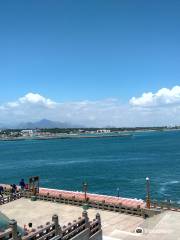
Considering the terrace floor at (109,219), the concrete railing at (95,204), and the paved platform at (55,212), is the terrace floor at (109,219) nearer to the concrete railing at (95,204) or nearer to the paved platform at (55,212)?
the paved platform at (55,212)

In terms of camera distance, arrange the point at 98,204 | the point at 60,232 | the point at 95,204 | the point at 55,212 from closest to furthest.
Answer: the point at 60,232 → the point at 55,212 → the point at 98,204 → the point at 95,204

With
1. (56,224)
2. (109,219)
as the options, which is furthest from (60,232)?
(109,219)

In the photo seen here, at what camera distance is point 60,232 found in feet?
60.9

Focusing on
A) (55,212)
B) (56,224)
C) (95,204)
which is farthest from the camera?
(95,204)

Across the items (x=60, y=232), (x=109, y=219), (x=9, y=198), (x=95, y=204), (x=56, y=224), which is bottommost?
(x=109, y=219)

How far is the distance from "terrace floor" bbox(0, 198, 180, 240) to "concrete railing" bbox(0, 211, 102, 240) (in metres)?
2.16

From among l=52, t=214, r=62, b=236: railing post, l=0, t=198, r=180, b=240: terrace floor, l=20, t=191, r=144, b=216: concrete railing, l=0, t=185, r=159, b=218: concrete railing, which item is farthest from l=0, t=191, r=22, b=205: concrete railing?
l=52, t=214, r=62, b=236: railing post

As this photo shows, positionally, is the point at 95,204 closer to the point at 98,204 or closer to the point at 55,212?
the point at 98,204

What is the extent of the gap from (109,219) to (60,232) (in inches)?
435

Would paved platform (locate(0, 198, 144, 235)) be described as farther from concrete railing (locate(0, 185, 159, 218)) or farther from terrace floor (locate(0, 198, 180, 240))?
concrete railing (locate(0, 185, 159, 218))

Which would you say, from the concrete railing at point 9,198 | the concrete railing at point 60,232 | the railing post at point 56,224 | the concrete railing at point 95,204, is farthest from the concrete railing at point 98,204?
the railing post at point 56,224

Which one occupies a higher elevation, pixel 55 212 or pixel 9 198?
pixel 9 198

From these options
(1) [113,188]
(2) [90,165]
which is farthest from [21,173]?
(1) [113,188]

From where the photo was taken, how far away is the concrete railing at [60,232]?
52.7 ft
